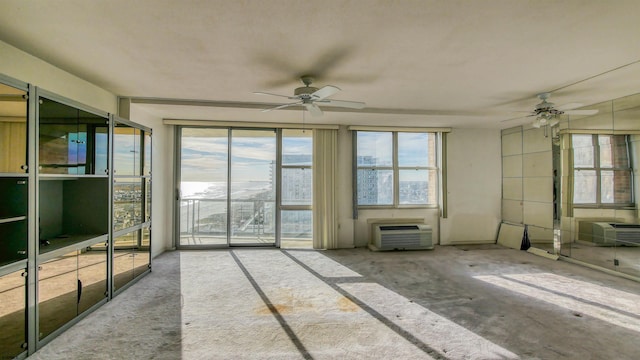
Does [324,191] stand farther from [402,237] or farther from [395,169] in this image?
[402,237]

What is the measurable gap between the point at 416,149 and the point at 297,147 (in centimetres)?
259

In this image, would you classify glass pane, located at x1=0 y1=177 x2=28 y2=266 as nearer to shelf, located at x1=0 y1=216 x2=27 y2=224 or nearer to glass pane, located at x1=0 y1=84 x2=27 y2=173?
shelf, located at x1=0 y1=216 x2=27 y2=224

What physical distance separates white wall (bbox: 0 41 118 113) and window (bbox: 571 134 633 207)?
7.26 m

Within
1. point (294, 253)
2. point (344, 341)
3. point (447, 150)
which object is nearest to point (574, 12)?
point (344, 341)

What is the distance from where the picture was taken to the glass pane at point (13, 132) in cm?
204

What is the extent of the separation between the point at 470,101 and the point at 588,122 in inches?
84.0

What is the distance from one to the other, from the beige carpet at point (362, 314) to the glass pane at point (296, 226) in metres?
1.20

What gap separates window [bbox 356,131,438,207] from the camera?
5.92 m

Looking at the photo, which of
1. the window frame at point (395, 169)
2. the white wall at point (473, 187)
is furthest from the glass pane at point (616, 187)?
the window frame at point (395, 169)

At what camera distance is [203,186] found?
5523 mm

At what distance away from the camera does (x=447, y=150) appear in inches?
240

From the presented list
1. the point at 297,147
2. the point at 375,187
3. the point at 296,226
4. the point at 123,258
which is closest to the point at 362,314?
the point at 123,258

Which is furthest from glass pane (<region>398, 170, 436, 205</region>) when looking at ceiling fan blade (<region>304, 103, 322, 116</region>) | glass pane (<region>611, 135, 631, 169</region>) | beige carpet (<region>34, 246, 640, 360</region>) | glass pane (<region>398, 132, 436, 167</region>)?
ceiling fan blade (<region>304, 103, 322, 116</region>)

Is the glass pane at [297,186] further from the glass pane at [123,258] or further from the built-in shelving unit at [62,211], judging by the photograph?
the glass pane at [123,258]
